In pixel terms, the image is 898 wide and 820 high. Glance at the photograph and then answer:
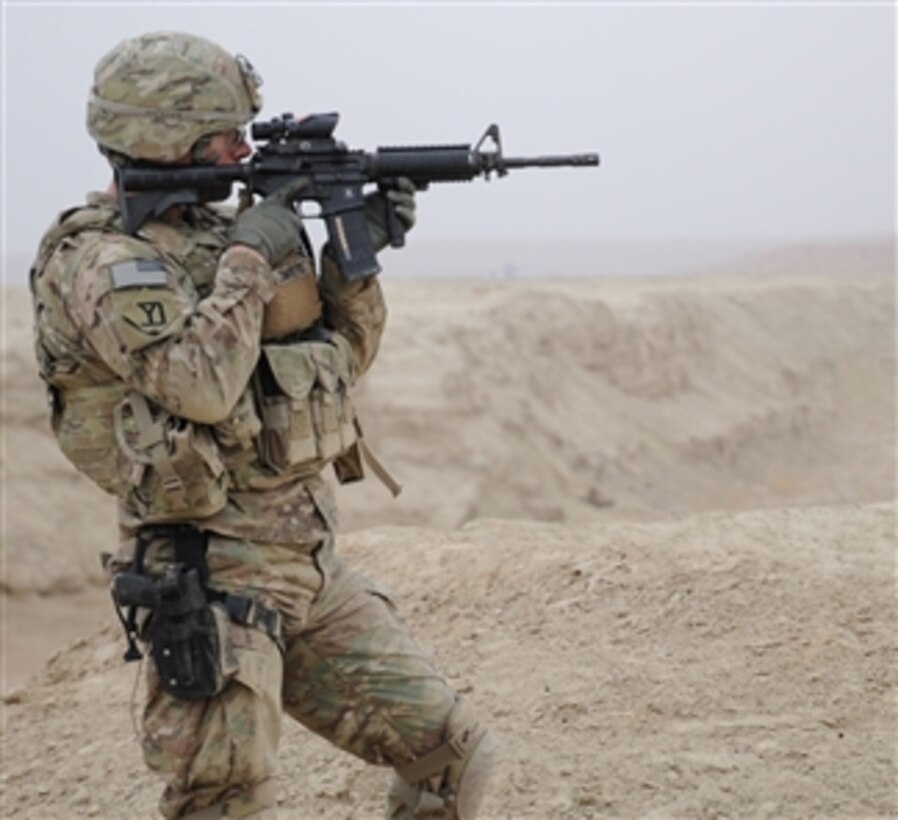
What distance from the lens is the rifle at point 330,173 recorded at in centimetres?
283

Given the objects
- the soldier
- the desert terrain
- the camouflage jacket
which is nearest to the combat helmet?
the soldier

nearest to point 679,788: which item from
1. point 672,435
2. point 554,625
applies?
point 554,625

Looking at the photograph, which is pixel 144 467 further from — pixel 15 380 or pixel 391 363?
pixel 391 363

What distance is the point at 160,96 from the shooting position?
275 centimetres

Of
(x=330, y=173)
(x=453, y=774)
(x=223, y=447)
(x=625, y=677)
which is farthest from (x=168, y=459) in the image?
(x=625, y=677)

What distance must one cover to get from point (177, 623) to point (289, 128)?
3.54ft

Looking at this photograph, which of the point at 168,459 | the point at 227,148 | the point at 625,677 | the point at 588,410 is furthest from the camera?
the point at 588,410

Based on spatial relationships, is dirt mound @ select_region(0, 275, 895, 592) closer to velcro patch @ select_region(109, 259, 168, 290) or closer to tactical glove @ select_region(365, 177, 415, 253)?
tactical glove @ select_region(365, 177, 415, 253)

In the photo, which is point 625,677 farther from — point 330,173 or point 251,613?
point 330,173

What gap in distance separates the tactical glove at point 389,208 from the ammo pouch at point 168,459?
60 cm

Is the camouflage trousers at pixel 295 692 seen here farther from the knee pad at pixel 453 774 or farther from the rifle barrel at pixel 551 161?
the rifle barrel at pixel 551 161

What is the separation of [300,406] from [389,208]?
50 cm

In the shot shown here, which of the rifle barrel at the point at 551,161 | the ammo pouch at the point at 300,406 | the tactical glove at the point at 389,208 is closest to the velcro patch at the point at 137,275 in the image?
the ammo pouch at the point at 300,406

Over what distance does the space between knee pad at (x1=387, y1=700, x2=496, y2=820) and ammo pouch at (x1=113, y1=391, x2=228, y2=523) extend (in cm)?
73
